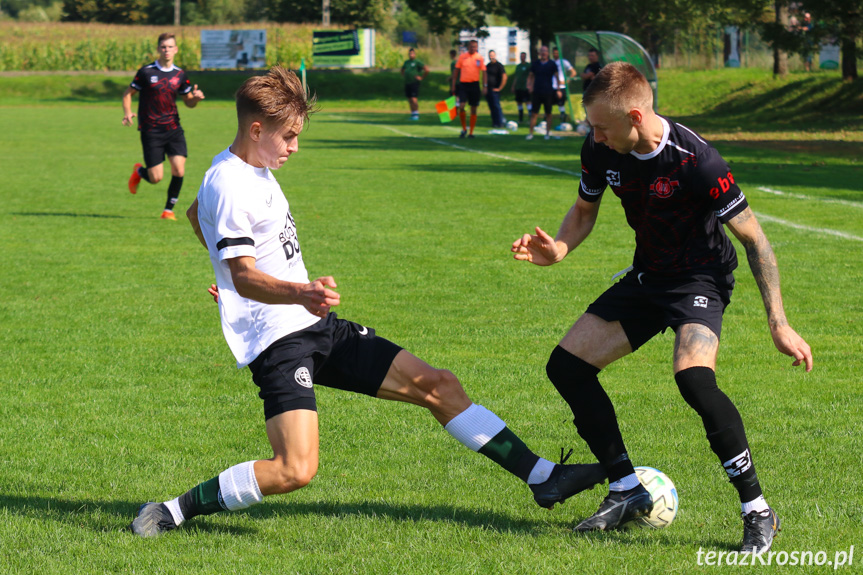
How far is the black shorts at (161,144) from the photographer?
543 inches

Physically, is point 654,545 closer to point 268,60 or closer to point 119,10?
point 268,60

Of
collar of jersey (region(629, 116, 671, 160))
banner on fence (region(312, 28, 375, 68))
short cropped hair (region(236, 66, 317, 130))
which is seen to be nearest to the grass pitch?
collar of jersey (region(629, 116, 671, 160))

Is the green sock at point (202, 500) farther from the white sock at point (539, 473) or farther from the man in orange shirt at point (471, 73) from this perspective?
the man in orange shirt at point (471, 73)

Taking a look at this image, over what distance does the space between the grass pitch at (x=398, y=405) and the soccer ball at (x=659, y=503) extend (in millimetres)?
61

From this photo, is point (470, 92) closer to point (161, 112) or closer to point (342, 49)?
point (161, 112)

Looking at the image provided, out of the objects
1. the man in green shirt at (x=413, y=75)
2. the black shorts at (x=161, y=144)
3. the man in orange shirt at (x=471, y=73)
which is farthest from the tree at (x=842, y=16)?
the black shorts at (x=161, y=144)

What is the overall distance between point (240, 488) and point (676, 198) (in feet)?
6.93

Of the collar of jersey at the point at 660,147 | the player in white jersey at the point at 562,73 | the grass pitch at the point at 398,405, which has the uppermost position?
the player in white jersey at the point at 562,73

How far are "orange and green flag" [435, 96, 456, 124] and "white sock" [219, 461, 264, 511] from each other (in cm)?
2777

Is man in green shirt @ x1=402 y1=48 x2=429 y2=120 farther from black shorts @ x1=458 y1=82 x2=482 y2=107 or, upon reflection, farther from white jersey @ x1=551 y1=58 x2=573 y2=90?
black shorts @ x1=458 y1=82 x2=482 y2=107

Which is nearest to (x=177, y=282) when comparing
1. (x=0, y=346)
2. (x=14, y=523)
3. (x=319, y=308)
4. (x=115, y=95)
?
(x=0, y=346)

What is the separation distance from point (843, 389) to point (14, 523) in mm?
4729

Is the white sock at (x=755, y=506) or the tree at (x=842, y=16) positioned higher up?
the tree at (x=842, y=16)

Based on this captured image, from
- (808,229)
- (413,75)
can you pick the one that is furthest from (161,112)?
(413,75)
